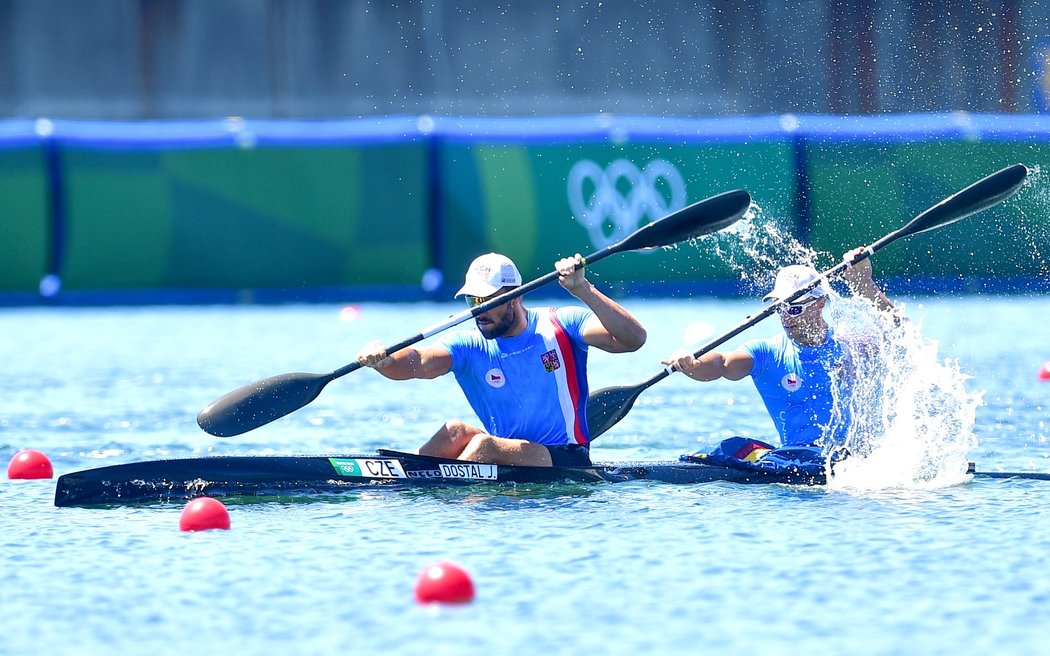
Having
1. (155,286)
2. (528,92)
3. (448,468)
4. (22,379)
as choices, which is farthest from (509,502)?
(528,92)

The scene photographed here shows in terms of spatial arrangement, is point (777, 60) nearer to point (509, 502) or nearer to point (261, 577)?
point (509, 502)

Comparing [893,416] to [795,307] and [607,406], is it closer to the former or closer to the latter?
[795,307]

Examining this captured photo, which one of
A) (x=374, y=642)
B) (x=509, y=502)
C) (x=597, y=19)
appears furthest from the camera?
(x=597, y=19)

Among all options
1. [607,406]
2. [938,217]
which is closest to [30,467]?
[607,406]

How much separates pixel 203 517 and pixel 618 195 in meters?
10.9

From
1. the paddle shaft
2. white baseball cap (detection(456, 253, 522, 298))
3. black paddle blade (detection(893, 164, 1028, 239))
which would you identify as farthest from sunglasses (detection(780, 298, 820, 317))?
white baseball cap (detection(456, 253, 522, 298))

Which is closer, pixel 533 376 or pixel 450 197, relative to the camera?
pixel 533 376

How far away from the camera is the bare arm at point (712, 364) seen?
8844 mm

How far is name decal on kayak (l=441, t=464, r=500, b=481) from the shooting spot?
865 centimetres

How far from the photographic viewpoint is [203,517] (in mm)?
7855

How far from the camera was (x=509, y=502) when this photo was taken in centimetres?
839

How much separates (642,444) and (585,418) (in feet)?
6.35

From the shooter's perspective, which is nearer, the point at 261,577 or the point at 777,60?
the point at 261,577

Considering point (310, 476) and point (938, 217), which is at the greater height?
point (938, 217)
